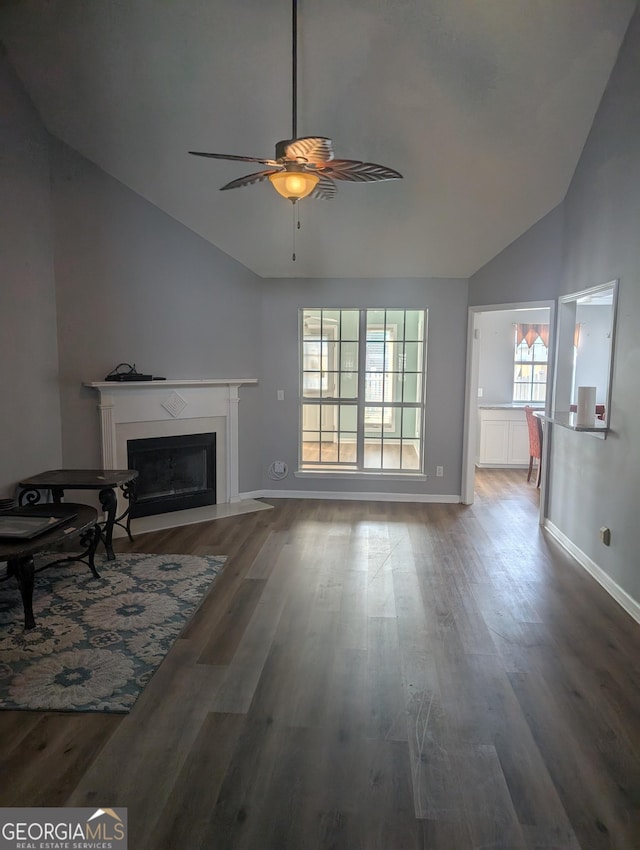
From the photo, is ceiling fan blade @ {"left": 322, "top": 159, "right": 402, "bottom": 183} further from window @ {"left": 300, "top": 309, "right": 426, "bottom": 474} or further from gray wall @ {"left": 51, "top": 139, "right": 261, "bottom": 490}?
window @ {"left": 300, "top": 309, "right": 426, "bottom": 474}

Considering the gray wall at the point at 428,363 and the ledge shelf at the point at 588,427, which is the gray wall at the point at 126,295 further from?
the ledge shelf at the point at 588,427

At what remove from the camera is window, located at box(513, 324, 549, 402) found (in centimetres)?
816

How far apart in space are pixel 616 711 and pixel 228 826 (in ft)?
5.76

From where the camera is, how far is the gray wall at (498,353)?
26.6ft

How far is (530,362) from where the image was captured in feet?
27.0

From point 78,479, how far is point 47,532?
895 millimetres

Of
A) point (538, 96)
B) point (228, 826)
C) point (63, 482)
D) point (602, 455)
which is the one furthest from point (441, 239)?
point (228, 826)

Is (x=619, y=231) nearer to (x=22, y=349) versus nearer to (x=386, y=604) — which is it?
(x=386, y=604)

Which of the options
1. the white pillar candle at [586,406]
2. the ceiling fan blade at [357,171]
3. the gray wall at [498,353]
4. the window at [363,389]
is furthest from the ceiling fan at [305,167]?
the gray wall at [498,353]

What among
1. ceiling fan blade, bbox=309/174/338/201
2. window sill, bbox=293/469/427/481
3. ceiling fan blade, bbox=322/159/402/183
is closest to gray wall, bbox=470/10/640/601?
window sill, bbox=293/469/427/481

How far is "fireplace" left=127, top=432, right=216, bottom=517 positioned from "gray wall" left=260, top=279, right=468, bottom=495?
73cm

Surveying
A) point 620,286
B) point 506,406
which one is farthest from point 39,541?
point 506,406

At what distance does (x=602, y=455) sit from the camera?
154 inches

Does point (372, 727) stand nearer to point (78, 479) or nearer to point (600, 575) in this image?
point (600, 575)
